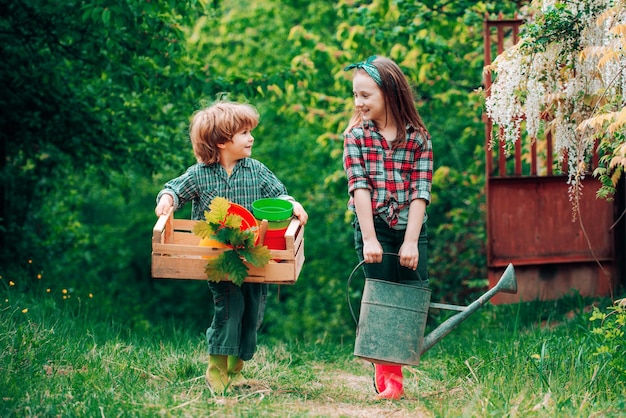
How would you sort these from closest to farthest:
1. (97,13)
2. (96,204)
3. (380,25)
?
(97,13), (380,25), (96,204)

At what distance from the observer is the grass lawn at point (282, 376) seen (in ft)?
10.3

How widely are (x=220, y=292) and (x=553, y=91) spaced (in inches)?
76.4

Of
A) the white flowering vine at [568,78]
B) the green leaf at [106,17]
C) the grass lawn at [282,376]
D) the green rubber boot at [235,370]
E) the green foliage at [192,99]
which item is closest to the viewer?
the grass lawn at [282,376]

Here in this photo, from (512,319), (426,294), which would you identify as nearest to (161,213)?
(426,294)

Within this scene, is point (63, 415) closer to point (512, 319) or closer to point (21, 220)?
point (512, 319)

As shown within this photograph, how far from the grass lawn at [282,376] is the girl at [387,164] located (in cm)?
44

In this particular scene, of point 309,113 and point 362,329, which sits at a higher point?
point 309,113

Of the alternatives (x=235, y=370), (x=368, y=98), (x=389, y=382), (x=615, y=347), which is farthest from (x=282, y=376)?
(x=615, y=347)

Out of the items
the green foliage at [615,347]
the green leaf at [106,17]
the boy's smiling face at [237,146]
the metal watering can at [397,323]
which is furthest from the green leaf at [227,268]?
the green leaf at [106,17]

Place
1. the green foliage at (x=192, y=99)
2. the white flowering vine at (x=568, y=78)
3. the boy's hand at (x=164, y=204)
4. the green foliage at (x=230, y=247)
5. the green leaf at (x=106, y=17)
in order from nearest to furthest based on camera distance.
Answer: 1. the green foliage at (x=230, y=247)
2. the boy's hand at (x=164, y=204)
3. the white flowering vine at (x=568, y=78)
4. the green leaf at (x=106, y=17)
5. the green foliage at (x=192, y=99)

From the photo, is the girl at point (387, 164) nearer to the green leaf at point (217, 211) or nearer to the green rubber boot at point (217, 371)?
the green leaf at point (217, 211)

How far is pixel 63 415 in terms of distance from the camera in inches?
119

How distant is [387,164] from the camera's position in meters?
3.62

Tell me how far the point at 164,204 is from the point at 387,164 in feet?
3.32
